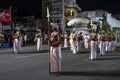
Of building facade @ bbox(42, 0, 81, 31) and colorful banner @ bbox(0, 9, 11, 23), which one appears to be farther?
building facade @ bbox(42, 0, 81, 31)

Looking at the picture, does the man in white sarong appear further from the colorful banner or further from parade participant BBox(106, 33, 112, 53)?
the colorful banner

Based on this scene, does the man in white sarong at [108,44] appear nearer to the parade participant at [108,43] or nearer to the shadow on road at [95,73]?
the parade participant at [108,43]

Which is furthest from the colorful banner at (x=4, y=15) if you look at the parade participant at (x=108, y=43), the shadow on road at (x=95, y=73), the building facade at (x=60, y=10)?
the building facade at (x=60, y=10)

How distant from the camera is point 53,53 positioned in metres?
14.9

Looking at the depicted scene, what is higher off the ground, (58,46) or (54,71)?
(58,46)

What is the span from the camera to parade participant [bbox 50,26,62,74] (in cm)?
1493

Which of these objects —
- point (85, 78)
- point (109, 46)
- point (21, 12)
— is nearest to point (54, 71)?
point (85, 78)

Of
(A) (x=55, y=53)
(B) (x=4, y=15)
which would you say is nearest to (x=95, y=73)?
(A) (x=55, y=53)

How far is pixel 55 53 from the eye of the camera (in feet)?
Answer: 48.9

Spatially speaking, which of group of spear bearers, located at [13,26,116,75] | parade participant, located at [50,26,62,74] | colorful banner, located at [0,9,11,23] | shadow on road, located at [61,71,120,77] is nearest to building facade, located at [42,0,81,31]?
colorful banner, located at [0,9,11,23]

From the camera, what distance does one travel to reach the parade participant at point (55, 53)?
14930 mm

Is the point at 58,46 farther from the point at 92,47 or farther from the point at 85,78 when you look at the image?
the point at 92,47

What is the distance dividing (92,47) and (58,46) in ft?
26.6

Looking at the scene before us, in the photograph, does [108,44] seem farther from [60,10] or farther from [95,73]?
[60,10]
